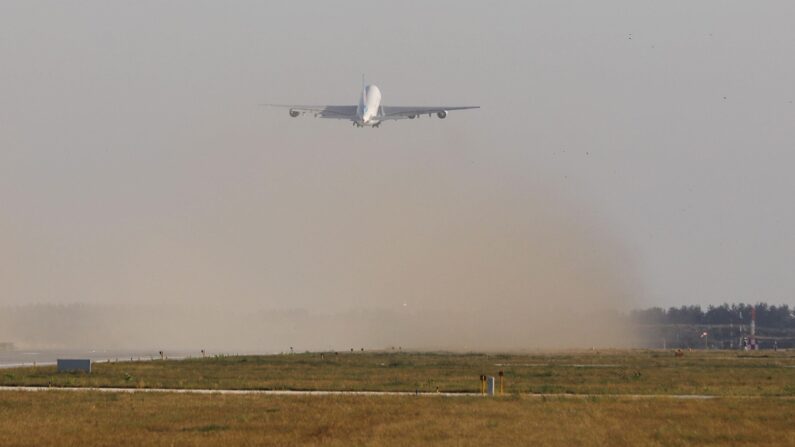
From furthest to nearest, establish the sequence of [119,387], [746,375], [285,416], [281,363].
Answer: [281,363]
[746,375]
[119,387]
[285,416]

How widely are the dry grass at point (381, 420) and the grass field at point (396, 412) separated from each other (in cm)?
6

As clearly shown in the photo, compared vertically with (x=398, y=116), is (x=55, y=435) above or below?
below

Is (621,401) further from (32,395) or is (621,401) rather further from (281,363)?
(281,363)

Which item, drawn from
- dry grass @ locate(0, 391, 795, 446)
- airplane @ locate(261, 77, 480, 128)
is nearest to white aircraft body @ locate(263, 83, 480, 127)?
airplane @ locate(261, 77, 480, 128)

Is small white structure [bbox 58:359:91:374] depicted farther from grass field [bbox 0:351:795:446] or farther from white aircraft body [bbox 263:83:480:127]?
white aircraft body [bbox 263:83:480:127]

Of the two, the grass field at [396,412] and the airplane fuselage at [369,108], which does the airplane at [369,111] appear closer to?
the airplane fuselage at [369,108]

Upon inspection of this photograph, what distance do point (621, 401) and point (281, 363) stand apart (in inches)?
2436

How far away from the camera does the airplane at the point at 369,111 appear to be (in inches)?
5359

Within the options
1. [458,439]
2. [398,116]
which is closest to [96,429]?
[458,439]

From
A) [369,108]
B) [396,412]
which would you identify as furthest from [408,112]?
[396,412]

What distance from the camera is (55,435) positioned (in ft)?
156

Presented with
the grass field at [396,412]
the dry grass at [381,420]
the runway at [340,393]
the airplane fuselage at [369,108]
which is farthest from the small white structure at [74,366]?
the airplane fuselage at [369,108]

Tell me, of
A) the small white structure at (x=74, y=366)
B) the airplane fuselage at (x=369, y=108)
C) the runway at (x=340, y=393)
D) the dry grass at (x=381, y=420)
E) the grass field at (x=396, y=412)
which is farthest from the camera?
the airplane fuselage at (x=369, y=108)

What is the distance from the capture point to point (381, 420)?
55.2 meters
